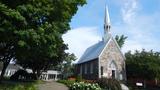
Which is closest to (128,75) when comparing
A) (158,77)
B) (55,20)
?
(158,77)

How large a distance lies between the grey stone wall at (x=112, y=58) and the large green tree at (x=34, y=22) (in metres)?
26.3

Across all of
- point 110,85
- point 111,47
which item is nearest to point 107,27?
point 111,47

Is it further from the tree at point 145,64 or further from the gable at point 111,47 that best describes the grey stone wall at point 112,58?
the tree at point 145,64

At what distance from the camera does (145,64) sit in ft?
155

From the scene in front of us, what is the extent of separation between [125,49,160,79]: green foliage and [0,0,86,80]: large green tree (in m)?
24.2

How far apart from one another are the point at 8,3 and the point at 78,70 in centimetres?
4399

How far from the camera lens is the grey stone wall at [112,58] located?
52.3 meters

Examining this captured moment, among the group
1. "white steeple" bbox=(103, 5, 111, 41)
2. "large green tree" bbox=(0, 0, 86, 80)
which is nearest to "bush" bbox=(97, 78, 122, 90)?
"large green tree" bbox=(0, 0, 86, 80)

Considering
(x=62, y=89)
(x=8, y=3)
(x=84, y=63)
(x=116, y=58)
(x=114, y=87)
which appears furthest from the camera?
(x=84, y=63)

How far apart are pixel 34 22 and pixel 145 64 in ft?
93.6

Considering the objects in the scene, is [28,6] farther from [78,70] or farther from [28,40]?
[78,70]

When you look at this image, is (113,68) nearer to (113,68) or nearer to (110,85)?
(113,68)

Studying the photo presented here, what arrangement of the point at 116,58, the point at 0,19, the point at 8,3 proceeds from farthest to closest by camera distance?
the point at 116,58
the point at 8,3
the point at 0,19

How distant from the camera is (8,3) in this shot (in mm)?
23031
